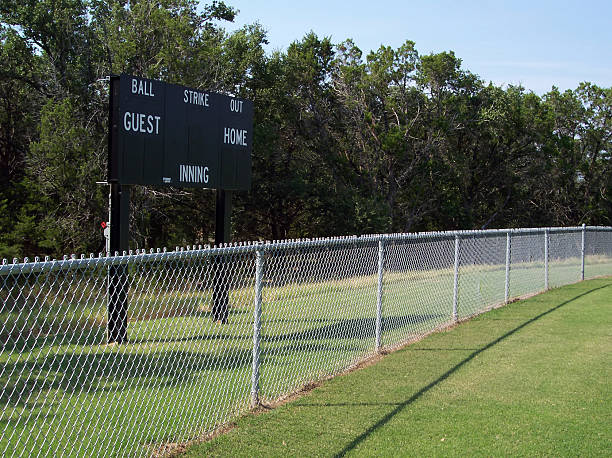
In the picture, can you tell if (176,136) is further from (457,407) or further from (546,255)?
(546,255)

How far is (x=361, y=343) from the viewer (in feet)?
25.8

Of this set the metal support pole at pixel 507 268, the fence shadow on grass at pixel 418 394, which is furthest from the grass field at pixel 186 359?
the fence shadow on grass at pixel 418 394

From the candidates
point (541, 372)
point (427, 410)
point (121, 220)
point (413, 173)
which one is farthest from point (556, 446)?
point (413, 173)

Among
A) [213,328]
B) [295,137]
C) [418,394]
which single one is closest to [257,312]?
[418,394]

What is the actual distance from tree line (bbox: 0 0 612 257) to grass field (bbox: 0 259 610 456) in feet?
33.8

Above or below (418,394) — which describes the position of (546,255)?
above

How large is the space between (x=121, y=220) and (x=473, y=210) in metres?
27.1

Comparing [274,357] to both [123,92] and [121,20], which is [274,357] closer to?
[123,92]

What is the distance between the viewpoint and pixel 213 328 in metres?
8.45

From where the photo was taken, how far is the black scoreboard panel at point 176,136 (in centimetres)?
892

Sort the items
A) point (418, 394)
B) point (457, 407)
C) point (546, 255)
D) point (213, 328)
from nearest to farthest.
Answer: point (457, 407)
point (418, 394)
point (213, 328)
point (546, 255)

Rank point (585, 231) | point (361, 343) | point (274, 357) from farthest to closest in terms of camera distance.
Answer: point (585, 231) → point (361, 343) → point (274, 357)

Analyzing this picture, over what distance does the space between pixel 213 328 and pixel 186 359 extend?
1285mm

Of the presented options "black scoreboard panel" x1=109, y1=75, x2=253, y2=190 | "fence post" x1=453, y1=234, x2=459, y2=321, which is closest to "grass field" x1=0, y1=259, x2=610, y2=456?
"fence post" x1=453, y1=234, x2=459, y2=321
